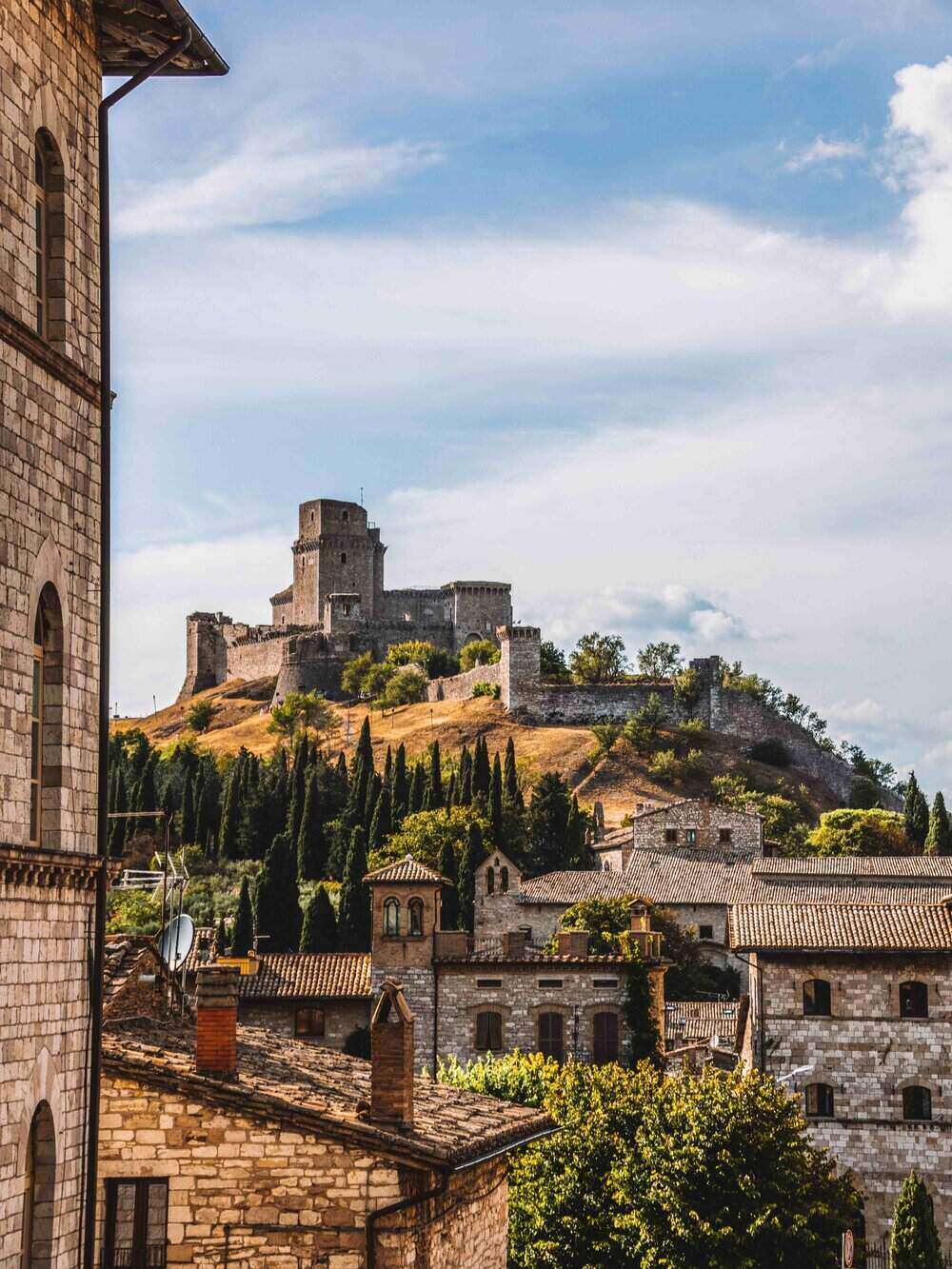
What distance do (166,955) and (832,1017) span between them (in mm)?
24946

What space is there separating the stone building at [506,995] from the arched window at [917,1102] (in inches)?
329

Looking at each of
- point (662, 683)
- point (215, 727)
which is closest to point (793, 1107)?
point (662, 683)

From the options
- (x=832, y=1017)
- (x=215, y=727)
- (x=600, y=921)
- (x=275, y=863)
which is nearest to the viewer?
(x=832, y=1017)

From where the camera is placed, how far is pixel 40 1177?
1423 cm

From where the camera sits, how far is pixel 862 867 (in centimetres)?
8500

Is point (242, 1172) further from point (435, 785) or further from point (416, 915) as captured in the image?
point (435, 785)

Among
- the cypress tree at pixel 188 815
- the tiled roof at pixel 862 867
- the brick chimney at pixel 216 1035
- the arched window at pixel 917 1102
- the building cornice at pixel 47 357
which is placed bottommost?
the arched window at pixel 917 1102

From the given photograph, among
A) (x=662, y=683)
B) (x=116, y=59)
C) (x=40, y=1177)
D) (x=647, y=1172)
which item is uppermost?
(x=662, y=683)

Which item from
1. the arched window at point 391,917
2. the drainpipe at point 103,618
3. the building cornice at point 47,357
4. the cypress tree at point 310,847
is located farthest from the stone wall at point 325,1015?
the building cornice at point 47,357

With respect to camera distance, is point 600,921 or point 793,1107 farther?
point 600,921

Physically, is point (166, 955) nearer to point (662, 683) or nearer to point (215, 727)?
point (662, 683)

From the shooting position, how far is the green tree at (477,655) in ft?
494

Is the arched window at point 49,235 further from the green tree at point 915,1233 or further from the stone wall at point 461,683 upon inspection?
the stone wall at point 461,683

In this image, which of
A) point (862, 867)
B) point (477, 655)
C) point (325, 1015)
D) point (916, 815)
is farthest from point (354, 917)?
point (477, 655)
